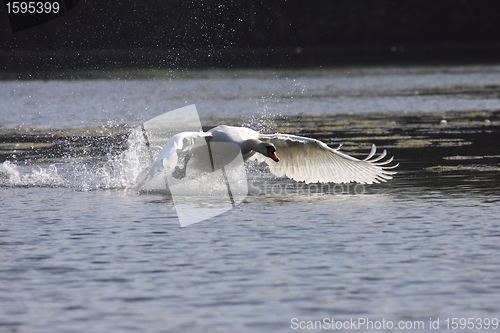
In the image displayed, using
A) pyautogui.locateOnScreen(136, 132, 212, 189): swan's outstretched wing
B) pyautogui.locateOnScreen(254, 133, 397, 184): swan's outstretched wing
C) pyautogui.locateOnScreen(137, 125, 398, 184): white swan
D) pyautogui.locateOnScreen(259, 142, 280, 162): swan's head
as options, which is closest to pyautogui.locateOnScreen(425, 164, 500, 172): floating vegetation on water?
pyautogui.locateOnScreen(254, 133, 397, 184): swan's outstretched wing

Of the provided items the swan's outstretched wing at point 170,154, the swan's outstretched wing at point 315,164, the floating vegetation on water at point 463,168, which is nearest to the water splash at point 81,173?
the swan's outstretched wing at point 315,164

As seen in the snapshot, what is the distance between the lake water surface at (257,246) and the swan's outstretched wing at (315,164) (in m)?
0.26

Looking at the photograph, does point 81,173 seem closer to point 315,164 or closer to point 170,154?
point 315,164

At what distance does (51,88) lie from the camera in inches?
1938

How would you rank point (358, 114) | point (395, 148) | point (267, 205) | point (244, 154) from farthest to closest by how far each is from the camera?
point (358, 114)
point (395, 148)
point (244, 154)
point (267, 205)

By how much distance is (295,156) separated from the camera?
15.1m

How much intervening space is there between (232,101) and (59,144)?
1601cm

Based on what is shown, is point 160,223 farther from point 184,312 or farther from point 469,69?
point 469,69

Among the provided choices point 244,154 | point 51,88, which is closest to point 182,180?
point 244,154

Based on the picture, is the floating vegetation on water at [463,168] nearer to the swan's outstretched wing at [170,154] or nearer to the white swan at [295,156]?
the white swan at [295,156]

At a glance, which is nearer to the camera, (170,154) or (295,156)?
(170,154)

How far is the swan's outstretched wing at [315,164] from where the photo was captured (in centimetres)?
1451

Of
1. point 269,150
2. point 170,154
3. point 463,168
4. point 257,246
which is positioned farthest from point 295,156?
point 257,246

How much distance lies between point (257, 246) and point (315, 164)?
4.93 meters
